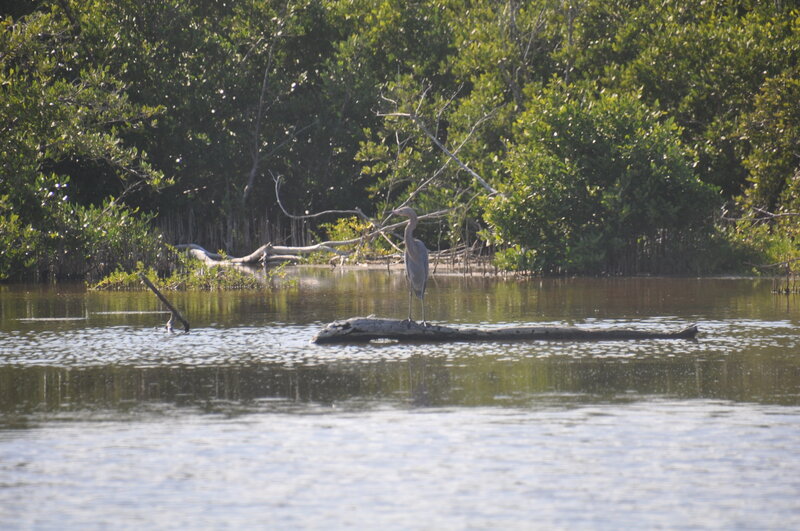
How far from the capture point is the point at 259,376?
1166cm

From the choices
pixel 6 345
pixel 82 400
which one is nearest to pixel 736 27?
pixel 6 345

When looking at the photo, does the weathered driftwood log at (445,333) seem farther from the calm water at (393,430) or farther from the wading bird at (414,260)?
the wading bird at (414,260)

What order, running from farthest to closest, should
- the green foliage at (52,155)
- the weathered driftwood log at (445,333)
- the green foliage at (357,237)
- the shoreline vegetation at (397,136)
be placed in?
the green foliage at (357,237), the shoreline vegetation at (397,136), the green foliage at (52,155), the weathered driftwood log at (445,333)

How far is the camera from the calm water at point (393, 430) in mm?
6965

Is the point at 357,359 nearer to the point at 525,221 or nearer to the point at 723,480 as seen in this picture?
the point at 723,480

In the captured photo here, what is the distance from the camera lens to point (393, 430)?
9016mm

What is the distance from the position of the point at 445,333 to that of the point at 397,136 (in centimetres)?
1818

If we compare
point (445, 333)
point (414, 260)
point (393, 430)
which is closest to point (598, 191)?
point (414, 260)

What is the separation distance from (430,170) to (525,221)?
6.68 metres

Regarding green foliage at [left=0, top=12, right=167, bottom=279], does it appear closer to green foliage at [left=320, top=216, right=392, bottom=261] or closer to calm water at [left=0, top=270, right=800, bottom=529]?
calm water at [left=0, top=270, right=800, bottom=529]

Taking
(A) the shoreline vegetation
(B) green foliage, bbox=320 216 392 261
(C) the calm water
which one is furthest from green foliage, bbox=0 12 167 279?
(B) green foliage, bbox=320 216 392 261

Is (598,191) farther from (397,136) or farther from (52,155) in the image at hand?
(52,155)

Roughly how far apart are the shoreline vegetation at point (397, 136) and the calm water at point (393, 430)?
844 cm

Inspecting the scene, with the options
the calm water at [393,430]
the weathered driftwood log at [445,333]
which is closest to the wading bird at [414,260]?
the weathered driftwood log at [445,333]
